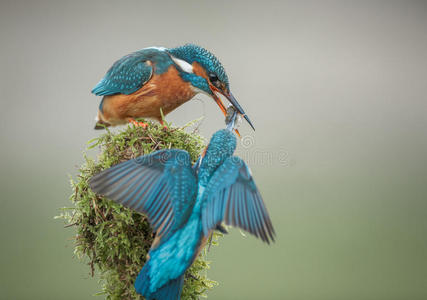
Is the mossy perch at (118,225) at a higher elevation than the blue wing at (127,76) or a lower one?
lower

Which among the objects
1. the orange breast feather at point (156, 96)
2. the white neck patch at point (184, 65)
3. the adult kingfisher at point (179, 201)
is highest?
the white neck patch at point (184, 65)

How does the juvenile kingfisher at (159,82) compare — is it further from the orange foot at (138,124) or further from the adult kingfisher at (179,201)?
the adult kingfisher at (179,201)

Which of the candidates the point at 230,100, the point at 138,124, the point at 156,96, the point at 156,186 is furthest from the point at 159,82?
the point at 156,186

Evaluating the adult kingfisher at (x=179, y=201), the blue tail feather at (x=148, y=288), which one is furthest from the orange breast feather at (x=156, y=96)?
the blue tail feather at (x=148, y=288)

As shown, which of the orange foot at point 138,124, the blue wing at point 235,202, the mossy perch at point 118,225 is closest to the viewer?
the blue wing at point 235,202

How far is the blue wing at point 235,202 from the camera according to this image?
150 centimetres

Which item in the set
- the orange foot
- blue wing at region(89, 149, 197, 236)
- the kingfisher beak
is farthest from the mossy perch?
the kingfisher beak

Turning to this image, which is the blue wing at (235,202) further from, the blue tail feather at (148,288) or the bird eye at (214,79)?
the bird eye at (214,79)

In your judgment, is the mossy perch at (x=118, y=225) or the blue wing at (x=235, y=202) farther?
the mossy perch at (x=118, y=225)

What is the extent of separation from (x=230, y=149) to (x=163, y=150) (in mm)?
293

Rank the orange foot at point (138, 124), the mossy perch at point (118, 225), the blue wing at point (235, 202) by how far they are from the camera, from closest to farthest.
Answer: the blue wing at point (235, 202) < the mossy perch at point (118, 225) < the orange foot at point (138, 124)

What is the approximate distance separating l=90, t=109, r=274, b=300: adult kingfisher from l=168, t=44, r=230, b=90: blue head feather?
349mm

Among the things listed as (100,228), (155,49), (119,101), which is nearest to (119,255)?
(100,228)

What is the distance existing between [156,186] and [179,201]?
12 centimetres
